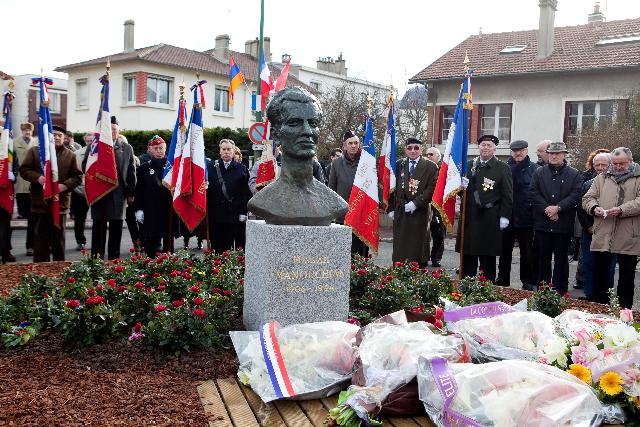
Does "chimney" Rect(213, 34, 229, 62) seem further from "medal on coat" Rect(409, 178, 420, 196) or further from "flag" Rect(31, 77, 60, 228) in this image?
"medal on coat" Rect(409, 178, 420, 196)

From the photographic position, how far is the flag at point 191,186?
852cm

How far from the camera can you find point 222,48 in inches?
1470

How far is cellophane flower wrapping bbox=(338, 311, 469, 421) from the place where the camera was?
3564 mm

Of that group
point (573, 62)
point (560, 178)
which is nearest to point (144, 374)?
point (560, 178)

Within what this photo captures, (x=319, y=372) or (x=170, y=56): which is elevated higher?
(x=170, y=56)

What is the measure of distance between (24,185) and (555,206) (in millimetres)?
8340

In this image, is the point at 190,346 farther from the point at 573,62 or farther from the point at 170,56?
the point at 170,56

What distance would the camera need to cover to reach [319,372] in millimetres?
3971

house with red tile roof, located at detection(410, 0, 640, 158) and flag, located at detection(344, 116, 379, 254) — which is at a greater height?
house with red tile roof, located at detection(410, 0, 640, 158)

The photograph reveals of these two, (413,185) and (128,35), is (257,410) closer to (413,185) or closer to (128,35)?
(413,185)

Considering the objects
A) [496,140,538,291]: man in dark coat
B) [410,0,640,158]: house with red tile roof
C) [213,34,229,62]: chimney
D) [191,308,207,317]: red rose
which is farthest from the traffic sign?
[213,34,229,62]: chimney

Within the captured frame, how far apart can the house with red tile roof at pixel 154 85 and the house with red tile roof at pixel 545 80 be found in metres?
8.81

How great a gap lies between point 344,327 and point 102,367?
1641 mm

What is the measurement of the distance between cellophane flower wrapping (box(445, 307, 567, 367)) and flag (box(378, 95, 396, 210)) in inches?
166
